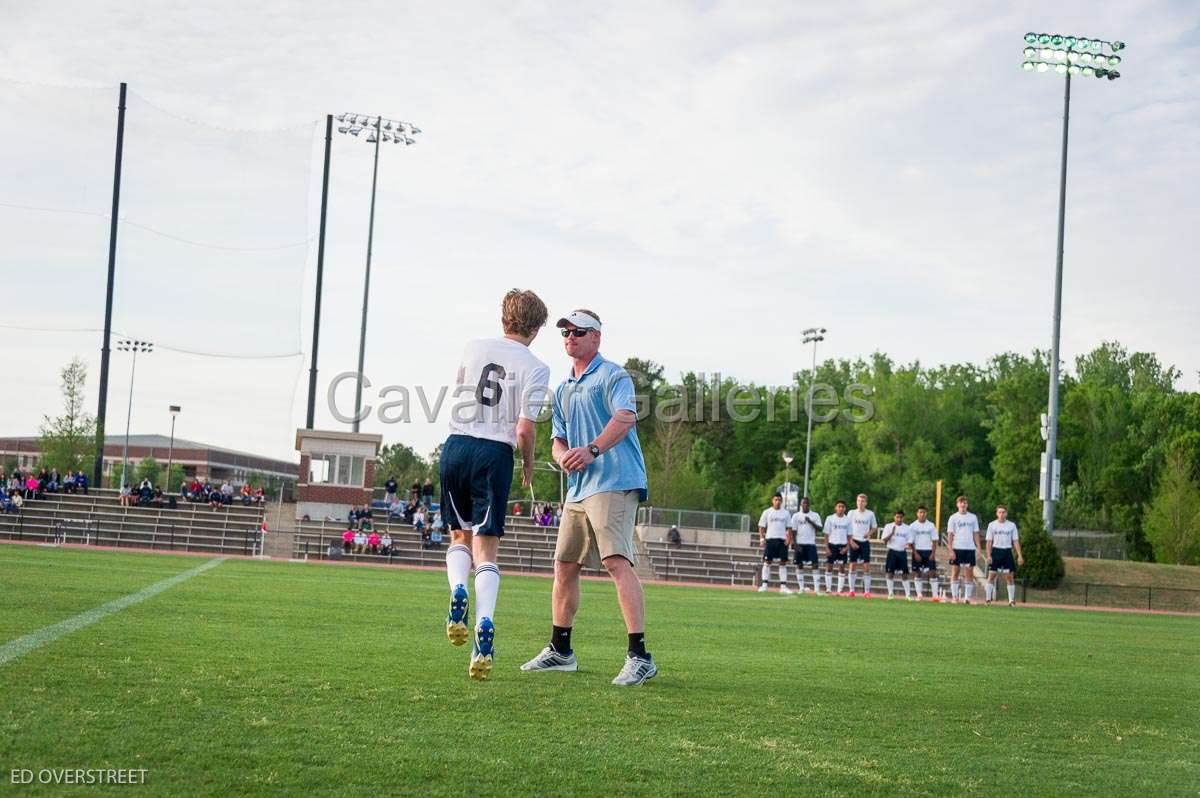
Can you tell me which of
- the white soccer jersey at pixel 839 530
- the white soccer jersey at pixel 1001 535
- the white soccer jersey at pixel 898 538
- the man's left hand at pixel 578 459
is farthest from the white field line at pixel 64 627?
the white soccer jersey at pixel 1001 535

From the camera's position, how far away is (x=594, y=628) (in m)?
10.2

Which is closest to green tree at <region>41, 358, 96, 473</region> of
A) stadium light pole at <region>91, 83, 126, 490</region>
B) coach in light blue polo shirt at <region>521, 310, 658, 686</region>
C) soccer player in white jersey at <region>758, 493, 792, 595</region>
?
stadium light pole at <region>91, 83, 126, 490</region>

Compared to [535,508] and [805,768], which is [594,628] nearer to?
[805,768]

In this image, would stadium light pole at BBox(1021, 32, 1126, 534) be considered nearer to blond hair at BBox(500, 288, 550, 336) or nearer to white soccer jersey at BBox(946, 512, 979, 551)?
white soccer jersey at BBox(946, 512, 979, 551)

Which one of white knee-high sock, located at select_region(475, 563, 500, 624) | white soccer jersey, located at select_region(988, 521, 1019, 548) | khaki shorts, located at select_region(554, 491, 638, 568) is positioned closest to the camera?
white knee-high sock, located at select_region(475, 563, 500, 624)

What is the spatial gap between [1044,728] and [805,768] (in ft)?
6.06

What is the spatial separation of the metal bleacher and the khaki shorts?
3028 centimetres

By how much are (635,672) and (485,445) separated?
4.66 feet

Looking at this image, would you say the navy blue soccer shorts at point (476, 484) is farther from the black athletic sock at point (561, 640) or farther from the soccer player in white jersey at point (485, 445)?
the black athletic sock at point (561, 640)

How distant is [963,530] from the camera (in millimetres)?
24219

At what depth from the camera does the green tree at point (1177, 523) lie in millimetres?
50031

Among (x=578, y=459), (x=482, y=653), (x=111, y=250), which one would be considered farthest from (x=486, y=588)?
(x=111, y=250)

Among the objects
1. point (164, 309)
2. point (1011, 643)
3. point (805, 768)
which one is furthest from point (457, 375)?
point (164, 309)

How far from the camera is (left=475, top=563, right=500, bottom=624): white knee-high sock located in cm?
593
